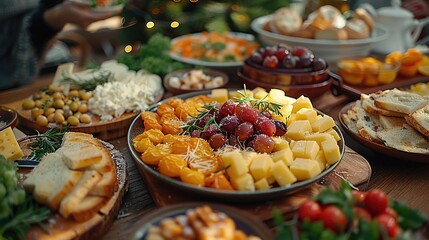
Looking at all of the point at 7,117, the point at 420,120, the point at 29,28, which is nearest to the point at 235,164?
the point at 420,120

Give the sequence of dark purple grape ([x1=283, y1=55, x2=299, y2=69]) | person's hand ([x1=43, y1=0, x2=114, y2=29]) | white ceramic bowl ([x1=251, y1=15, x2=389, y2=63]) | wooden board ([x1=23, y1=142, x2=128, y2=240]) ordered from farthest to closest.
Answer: person's hand ([x1=43, y1=0, x2=114, y2=29]) < white ceramic bowl ([x1=251, y1=15, x2=389, y2=63]) < dark purple grape ([x1=283, y1=55, x2=299, y2=69]) < wooden board ([x1=23, y1=142, x2=128, y2=240])

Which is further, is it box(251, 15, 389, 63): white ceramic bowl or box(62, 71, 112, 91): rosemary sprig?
box(251, 15, 389, 63): white ceramic bowl

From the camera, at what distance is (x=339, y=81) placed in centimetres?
239

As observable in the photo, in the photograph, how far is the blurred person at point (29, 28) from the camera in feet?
9.44

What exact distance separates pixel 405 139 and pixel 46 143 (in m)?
1.48

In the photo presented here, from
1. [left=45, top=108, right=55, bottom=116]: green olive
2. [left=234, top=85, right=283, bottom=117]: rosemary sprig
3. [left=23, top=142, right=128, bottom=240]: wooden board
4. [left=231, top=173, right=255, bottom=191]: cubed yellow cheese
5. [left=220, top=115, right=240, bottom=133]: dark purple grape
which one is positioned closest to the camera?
[left=23, top=142, right=128, bottom=240]: wooden board

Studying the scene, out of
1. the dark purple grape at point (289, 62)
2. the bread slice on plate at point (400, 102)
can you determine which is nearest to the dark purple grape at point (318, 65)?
the dark purple grape at point (289, 62)

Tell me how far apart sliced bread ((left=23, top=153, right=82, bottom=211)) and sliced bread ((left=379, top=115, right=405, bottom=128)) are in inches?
50.0

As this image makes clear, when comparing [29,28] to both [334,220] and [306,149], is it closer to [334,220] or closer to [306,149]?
[306,149]

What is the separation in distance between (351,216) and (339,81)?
4.50 ft

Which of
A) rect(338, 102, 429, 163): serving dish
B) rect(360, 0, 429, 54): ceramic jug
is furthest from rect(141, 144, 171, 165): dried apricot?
rect(360, 0, 429, 54): ceramic jug

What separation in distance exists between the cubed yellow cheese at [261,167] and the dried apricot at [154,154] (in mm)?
323

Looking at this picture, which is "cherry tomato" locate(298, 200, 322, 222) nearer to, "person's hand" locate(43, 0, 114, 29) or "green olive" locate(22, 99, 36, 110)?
"green olive" locate(22, 99, 36, 110)

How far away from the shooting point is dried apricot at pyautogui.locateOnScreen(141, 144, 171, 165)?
152cm
